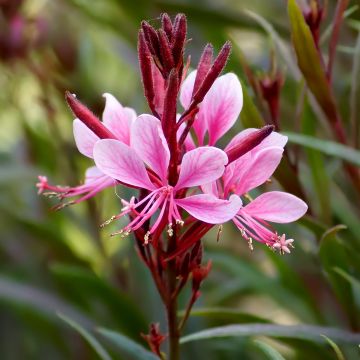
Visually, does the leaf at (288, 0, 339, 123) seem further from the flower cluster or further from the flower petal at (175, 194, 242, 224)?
the flower petal at (175, 194, 242, 224)

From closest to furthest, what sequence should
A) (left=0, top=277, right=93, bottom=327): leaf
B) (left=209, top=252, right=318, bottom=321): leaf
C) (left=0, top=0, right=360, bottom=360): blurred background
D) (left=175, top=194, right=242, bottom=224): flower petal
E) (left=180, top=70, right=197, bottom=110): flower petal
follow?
(left=175, top=194, right=242, bottom=224): flower petal < (left=180, top=70, right=197, bottom=110): flower petal < (left=0, top=0, right=360, bottom=360): blurred background < (left=209, top=252, right=318, bottom=321): leaf < (left=0, top=277, right=93, bottom=327): leaf

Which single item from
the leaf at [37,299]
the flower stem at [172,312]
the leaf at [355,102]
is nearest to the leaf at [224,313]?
the flower stem at [172,312]

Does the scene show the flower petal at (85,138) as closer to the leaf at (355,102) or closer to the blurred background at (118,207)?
the blurred background at (118,207)

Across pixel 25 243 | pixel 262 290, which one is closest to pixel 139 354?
pixel 262 290

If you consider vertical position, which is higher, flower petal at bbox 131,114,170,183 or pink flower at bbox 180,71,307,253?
flower petal at bbox 131,114,170,183

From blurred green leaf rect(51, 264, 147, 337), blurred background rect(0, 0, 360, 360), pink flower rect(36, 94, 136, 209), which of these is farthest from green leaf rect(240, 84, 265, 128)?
blurred green leaf rect(51, 264, 147, 337)

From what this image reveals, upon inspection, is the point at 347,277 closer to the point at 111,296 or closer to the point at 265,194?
the point at 265,194
